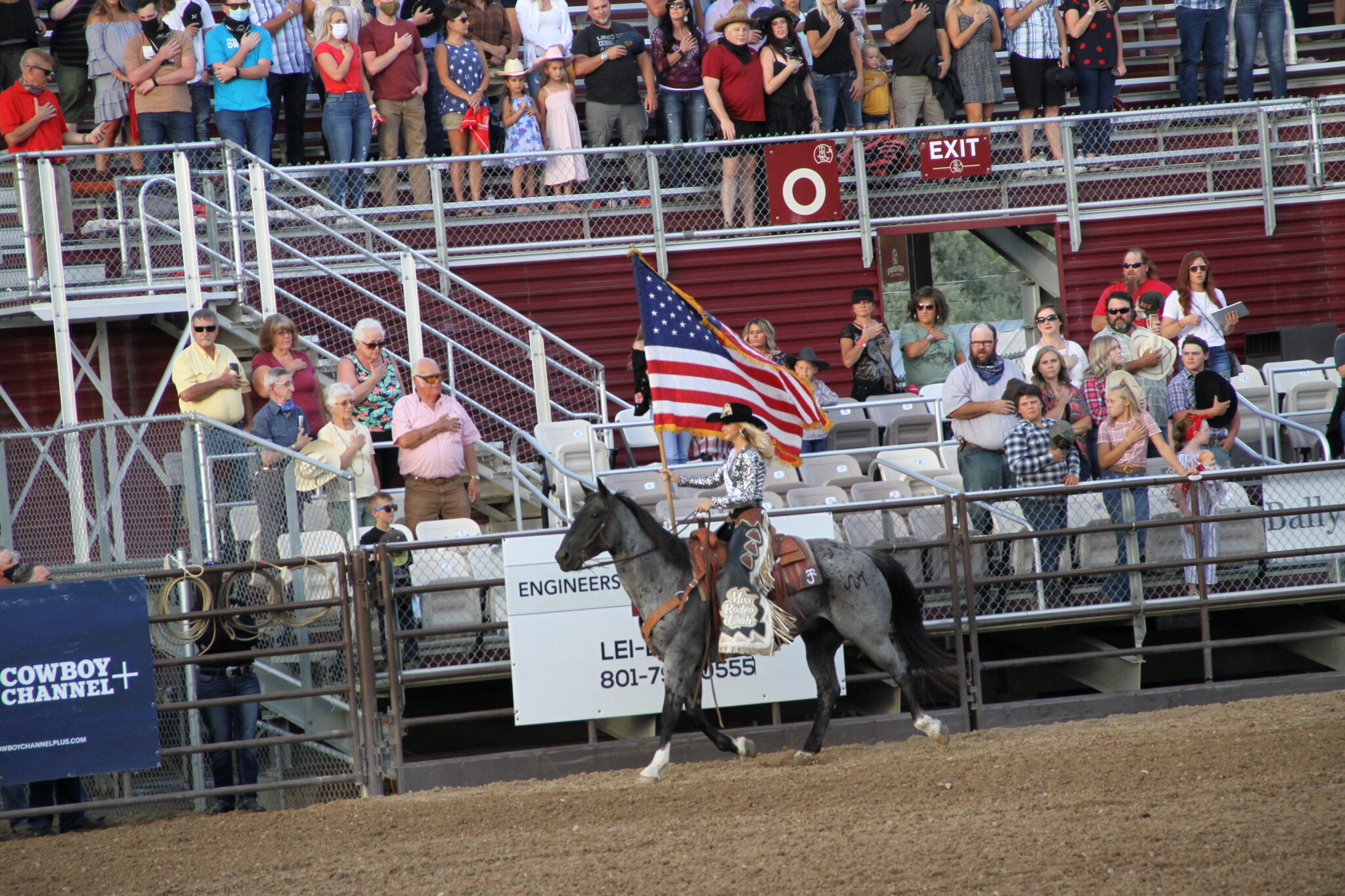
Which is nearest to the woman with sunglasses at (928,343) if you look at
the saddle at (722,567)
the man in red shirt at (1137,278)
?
the man in red shirt at (1137,278)

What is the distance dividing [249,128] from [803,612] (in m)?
8.21

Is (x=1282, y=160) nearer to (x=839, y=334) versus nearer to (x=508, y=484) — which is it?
(x=839, y=334)

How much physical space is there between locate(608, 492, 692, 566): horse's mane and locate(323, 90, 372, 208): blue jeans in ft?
21.0

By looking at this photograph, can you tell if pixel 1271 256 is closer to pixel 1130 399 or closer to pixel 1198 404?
pixel 1198 404

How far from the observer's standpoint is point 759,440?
30.9 ft

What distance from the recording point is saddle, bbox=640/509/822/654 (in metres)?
9.30

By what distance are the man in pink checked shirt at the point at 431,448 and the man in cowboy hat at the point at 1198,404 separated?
585 cm

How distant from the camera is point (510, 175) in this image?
50.4ft

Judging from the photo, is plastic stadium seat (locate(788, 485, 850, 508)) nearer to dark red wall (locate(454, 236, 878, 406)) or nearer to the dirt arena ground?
the dirt arena ground

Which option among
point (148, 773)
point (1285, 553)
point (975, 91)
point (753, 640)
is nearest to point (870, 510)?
point (753, 640)

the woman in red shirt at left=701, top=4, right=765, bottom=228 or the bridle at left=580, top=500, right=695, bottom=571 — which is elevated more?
the woman in red shirt at left=701, top=4, right=765, bottom=228

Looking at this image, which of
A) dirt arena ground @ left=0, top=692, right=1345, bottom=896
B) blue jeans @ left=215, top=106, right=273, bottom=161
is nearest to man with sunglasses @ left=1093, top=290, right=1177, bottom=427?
dirt arena ground @ left=0, top=692, right=1345, bottom=896

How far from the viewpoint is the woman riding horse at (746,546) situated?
9.20 metres

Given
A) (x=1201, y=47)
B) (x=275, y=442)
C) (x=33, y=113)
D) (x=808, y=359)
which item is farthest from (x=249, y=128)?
(x=1201, y=47)
